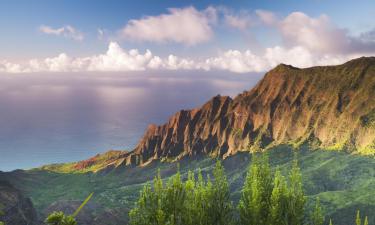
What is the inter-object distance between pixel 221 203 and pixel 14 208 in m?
137

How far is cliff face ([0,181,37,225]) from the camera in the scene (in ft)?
508

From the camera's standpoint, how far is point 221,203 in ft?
160

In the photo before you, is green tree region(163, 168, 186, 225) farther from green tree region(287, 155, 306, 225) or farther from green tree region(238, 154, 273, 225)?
green tree region(287, 155, 306, 225)

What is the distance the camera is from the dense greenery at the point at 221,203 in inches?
1804

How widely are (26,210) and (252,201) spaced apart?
491 ft

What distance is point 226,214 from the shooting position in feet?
159

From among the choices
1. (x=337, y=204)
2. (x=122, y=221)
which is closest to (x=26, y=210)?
(x=122, y=221)

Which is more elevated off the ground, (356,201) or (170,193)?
(170,193)

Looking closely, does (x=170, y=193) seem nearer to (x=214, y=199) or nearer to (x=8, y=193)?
(x=214, y=199)

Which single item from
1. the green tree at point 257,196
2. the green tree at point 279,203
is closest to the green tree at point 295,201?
the green tree at point 279,203

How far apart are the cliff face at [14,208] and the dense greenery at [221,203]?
117471 millimetres

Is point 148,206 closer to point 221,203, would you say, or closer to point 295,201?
point 221,203

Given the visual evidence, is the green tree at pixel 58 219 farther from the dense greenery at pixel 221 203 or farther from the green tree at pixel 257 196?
Answer: the green tree at pixel 257 196

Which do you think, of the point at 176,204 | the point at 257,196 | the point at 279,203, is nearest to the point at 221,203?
the point at 257,196
